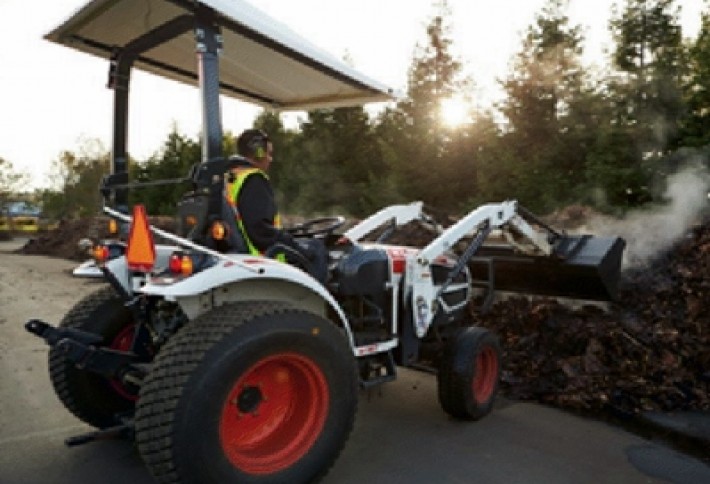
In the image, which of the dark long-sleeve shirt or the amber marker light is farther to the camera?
the dark long-sleeve shirt

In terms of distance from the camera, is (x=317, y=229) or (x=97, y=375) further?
(x=317, y=229)

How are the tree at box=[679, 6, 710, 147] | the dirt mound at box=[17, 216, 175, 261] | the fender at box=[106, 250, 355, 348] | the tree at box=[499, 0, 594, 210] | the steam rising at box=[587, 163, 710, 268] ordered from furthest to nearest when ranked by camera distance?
the dirt mound at box=[17, 216, 175, 261], the tree at box=[499, 0, 594, 210], the tree at box=[679, 6, 710, 147], the steam rising at box=[587, 163, 710, 268], the fender at box=[106, 250, 355, 348]

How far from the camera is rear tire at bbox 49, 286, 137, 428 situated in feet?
11.7

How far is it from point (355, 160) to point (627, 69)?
12.0 metres

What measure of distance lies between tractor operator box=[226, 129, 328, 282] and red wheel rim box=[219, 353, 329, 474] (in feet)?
2.23

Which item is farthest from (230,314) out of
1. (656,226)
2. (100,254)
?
(656,226)

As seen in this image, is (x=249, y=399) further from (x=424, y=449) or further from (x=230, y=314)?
(x=424, y=449)

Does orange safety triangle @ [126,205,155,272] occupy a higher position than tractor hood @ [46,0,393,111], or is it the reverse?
tractor hood @ [46,0,393,111]

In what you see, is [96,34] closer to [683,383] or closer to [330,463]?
[330,463]

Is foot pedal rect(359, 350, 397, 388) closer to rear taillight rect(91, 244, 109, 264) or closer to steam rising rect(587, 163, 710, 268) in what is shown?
rear taillight rect(91, 244, 109, 264)

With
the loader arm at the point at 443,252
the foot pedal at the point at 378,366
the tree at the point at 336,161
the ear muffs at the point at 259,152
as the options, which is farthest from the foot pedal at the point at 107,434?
the tree at the point at 336,161

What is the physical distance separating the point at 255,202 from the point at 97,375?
1594 mm

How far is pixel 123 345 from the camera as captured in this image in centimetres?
376

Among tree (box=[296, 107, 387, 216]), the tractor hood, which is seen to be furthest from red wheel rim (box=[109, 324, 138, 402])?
tree (box=[296, 107, 387, 216])
